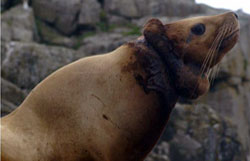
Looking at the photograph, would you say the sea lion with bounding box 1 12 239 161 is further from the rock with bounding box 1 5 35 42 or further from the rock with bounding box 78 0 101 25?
the rock with bounding box 78 0 101 25

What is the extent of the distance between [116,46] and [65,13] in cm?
277

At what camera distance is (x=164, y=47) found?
3201 mm

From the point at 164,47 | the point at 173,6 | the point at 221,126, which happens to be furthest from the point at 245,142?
the point at 164,47

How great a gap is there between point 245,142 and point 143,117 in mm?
9654

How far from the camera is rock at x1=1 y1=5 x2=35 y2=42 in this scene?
37.0ft

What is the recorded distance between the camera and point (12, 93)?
8.38 m

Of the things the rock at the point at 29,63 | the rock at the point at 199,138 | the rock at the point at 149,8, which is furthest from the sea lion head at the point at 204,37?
the rock at the point at 149,8

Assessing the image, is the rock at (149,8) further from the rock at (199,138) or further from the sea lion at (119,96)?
the sea lion at (119,96)

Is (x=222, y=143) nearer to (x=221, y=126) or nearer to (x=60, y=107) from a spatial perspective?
(x=221, y=126)

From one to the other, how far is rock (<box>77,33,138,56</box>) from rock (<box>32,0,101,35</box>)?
1.06 m

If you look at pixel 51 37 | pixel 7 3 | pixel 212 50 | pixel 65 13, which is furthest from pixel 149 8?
pixel 212 50

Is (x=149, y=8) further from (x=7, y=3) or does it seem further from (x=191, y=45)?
(x=191, y=45)

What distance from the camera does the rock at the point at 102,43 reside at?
1216 centimetres

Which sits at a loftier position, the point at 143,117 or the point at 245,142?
the point at 143,117
